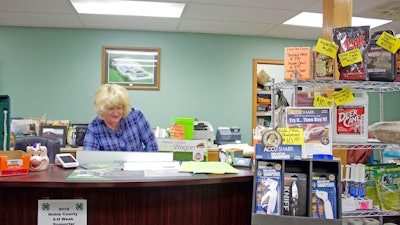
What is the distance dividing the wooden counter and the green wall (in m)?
3.38

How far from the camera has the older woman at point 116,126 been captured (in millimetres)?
2225

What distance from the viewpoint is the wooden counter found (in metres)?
1.51

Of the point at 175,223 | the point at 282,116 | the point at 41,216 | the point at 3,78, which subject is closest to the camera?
the point at 41,216

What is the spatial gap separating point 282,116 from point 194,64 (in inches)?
137

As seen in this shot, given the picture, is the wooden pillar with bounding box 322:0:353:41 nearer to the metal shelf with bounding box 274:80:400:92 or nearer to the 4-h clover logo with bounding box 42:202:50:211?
the metal shelf with bounding box 274:80:400:92

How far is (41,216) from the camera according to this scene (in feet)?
5.12

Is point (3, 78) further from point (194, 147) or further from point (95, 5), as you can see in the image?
point (194, 147)

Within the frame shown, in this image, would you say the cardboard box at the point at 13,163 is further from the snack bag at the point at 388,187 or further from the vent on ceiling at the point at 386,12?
the vent on ceiling at the point at 386,12

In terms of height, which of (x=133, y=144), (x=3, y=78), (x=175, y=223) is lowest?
(x=175, y=223)

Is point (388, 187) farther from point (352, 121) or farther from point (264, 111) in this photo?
point (264, 111)

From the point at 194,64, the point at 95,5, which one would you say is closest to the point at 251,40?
the point at 194,64

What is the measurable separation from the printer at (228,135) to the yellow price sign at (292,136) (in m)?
3.22

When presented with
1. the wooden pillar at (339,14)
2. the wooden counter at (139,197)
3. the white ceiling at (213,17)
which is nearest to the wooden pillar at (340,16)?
the wooden pillar at (339,14)

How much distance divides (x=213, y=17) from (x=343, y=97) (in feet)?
9.49
